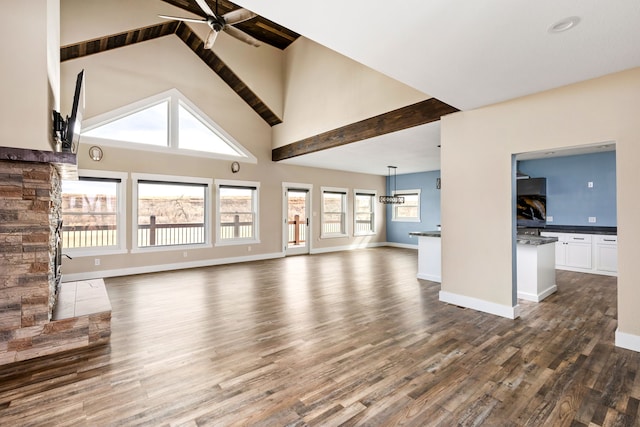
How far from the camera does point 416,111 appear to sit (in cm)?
446

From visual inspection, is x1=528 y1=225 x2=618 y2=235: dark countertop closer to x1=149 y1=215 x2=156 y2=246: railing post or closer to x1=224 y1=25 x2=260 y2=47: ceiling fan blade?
x1=224 y1=25 x2=260 y2=47: ceiling fan blade

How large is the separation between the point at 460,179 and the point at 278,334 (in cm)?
299

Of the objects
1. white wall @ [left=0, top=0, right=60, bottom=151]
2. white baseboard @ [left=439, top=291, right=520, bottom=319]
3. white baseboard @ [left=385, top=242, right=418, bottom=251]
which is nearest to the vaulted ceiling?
white wall @ [left=0, top=0, right=60, bottom=151]

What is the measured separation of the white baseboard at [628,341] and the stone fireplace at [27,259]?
5.02 m

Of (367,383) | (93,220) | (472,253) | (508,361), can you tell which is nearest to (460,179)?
Result: (472,253)

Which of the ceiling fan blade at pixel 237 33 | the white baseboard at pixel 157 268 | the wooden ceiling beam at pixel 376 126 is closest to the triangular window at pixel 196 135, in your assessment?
the wooden ceiling beam at pixel 376 126

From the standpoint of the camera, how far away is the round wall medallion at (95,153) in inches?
220

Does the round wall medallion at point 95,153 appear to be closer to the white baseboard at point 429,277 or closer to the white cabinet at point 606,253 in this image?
the white baseboard at point 429,277

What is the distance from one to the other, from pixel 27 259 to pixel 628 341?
17.7 feet

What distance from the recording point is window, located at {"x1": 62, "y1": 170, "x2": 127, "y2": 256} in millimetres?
5516

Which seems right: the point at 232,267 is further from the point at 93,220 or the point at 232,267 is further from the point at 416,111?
the point at 416,111

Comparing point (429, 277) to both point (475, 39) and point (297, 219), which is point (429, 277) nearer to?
point (475, 39)

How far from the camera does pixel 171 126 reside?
21.3 ft

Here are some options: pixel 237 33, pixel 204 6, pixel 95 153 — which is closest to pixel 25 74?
pixel 204 6
